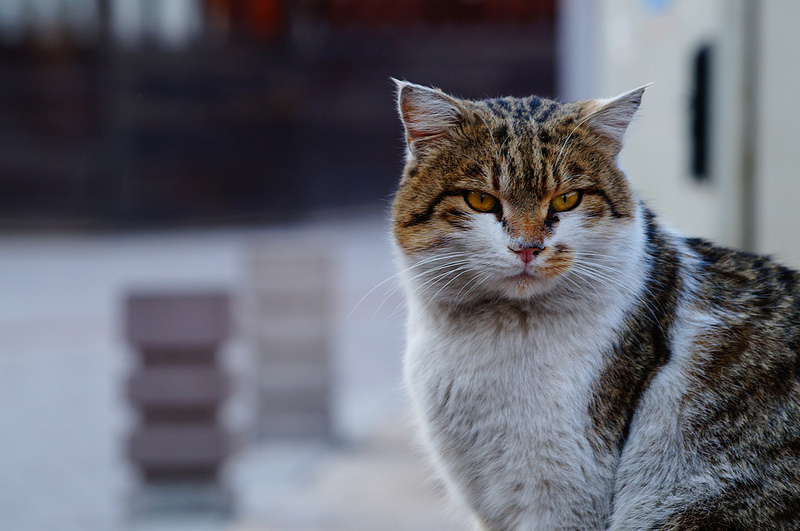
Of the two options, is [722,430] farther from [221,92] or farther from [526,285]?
[221,92]

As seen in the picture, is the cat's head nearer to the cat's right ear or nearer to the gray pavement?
the cat's right ear

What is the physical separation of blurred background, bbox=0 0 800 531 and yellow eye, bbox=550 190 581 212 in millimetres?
329

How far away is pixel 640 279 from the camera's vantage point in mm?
1981

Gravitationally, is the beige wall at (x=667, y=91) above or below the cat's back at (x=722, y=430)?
above

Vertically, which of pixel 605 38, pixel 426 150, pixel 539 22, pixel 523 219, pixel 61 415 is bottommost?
pixel 61 415

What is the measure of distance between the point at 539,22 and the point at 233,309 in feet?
42.5

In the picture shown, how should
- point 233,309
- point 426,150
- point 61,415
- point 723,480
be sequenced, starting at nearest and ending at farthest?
1. point 723,480
2. point 426,150
3. point 233,309
4. point 61,415

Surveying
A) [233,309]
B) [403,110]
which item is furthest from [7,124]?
[403,110]

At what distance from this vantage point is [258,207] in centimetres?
1608

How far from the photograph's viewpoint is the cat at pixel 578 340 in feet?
5.85

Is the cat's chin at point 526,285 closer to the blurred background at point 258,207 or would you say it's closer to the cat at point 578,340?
the cat at point 578,340

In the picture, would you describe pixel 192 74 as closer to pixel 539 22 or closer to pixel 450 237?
pixel 539 22

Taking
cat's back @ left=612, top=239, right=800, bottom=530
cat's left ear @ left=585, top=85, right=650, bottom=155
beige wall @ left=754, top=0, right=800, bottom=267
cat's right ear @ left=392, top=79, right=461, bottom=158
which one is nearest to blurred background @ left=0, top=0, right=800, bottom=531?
beige wall @ left=754, top=0, right=800, bottom=267

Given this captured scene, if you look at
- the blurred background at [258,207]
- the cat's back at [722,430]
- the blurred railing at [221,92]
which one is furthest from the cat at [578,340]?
the blurred railing at [221,92]
